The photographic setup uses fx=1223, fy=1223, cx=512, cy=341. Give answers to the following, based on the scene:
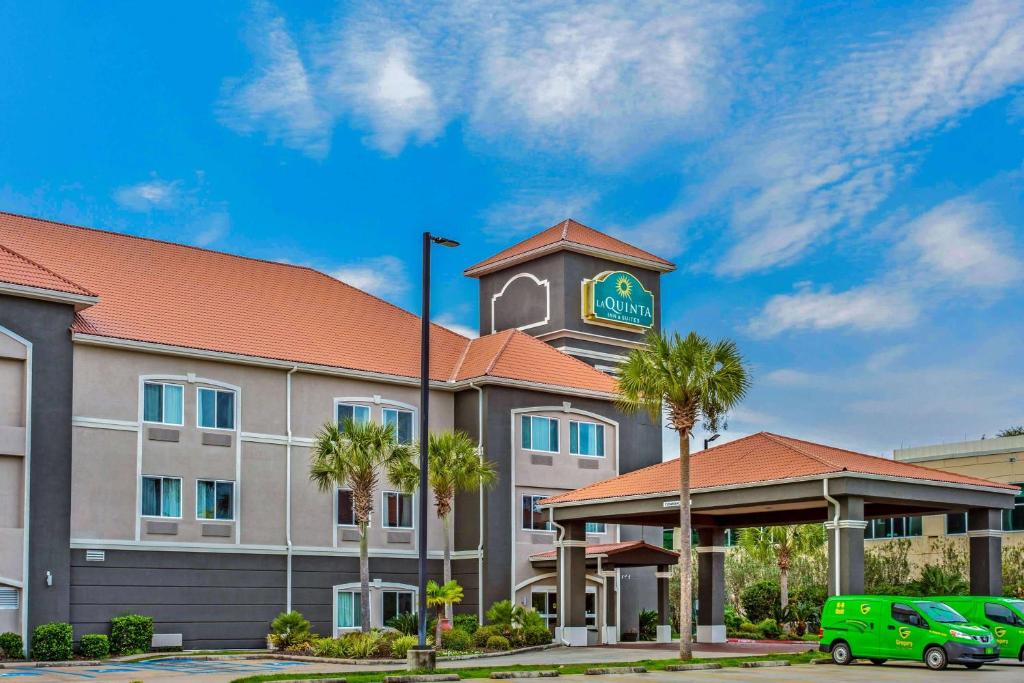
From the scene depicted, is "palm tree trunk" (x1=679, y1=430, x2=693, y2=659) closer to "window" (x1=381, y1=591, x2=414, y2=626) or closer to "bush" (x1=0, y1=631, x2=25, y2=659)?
"window" (x1=381, y1=591, x2=414, y2=626)

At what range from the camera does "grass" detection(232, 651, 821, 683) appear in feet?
88.0

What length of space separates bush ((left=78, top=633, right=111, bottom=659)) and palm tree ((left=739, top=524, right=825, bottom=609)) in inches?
1225

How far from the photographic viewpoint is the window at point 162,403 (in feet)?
137

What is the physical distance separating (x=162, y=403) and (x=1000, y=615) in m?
27.5

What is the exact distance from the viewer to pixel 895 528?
58000 mm

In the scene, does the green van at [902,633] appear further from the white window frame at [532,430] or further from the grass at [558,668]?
the white window frame at [532,430]

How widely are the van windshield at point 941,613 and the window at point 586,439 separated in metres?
21.0

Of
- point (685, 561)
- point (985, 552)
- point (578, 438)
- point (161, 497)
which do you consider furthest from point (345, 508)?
point (985, 552)

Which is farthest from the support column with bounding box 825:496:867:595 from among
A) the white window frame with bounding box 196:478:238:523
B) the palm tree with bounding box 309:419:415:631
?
the white window frame with bounding box 196:478:238:523

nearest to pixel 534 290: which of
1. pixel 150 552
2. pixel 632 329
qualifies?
pixel 632 329

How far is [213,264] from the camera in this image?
163ft

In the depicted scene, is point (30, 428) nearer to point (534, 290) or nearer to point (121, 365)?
point (121, 365)

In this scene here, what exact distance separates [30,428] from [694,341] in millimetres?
20648

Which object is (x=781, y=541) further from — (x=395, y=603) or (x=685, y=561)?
(x=685, y=561)
